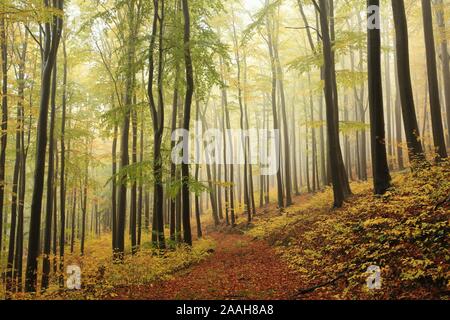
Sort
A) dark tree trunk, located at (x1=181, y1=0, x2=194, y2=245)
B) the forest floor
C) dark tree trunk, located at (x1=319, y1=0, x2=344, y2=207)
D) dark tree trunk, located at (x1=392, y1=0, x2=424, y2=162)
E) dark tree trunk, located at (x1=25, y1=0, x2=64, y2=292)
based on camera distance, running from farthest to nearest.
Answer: dark tree trunk, located at (x1=181, y1=0, x2=194, y2=245), dark tree trunk, located at (x1=319, y1=0, x2=344, y2=207), dark tree trunk, located at (x1=392, y1=0, x2=424, y2=162), dark tree trunk, located at (x1=25, y1=0, x2=64, y2=292), the forest floor

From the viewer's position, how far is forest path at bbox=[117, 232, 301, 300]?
24.5 feet

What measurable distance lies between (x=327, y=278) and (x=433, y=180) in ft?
14.0

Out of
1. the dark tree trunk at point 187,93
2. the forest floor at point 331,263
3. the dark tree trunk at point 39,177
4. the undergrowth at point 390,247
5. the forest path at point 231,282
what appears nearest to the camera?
the undergrowth at point 390,247

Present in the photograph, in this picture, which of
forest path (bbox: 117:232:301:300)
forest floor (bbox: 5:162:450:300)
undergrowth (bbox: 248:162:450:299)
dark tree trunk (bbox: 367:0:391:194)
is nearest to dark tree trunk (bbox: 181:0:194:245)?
forest floor (bbox: 5:162:450:300)

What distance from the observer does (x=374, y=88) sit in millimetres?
9922

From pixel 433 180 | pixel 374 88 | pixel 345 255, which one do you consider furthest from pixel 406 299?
pixel 374 88

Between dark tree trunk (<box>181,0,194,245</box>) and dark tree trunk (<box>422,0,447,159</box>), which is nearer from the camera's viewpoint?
dark tree trunk (<box>422,0,447,159</box>)

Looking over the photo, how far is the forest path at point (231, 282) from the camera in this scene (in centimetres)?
747

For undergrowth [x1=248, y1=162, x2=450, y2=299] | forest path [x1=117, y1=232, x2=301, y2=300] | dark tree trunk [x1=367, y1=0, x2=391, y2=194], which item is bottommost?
forest path [x1=117, y1=232, x2=301, y2=300]

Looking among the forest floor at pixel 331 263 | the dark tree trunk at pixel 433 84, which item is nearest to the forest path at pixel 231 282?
the forest floor at pixel 331 263

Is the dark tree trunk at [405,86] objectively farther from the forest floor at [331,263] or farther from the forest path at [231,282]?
the forest path at [231,282]

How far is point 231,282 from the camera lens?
8.77 metres

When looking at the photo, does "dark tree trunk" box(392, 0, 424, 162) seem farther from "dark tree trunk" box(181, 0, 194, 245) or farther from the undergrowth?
"dark tree trunk" box(181, 0, 194, 245)
